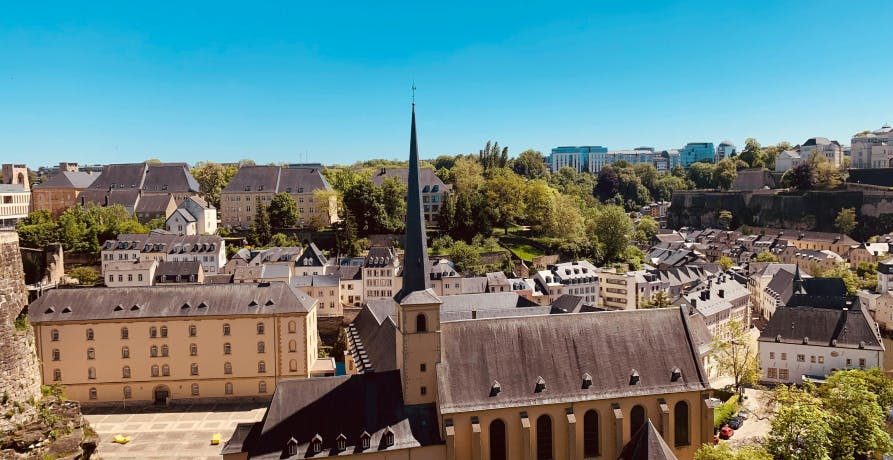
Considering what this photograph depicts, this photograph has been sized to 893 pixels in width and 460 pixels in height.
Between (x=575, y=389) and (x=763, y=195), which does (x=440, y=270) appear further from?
(x=763, y=195)

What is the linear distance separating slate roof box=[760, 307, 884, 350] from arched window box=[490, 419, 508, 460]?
125 feet

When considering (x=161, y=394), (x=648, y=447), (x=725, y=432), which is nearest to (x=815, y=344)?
(x=725, y=432)

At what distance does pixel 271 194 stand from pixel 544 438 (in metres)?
82.2

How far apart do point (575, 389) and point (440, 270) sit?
48634 mm

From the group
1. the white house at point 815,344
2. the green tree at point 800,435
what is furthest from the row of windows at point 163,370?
the white house at point 815,344

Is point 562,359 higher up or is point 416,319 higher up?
point 416,319

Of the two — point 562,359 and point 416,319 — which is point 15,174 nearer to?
point 416,319

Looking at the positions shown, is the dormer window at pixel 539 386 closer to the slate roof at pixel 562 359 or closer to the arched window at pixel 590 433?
the slate roof at pixel 562 359

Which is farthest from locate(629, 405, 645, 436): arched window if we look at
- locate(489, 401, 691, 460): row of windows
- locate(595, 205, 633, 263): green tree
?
locate(595, 205, 633, 263): green tree

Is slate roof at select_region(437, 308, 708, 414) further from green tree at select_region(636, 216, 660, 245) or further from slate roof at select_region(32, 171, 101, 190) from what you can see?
green tree at select_region(636, 216, 660, 245)

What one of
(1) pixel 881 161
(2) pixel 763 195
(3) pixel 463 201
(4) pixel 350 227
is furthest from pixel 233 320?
(1) pixel 881 161

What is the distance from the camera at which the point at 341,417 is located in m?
31.2

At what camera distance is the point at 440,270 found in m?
80.9

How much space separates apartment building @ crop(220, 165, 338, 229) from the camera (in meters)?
105
